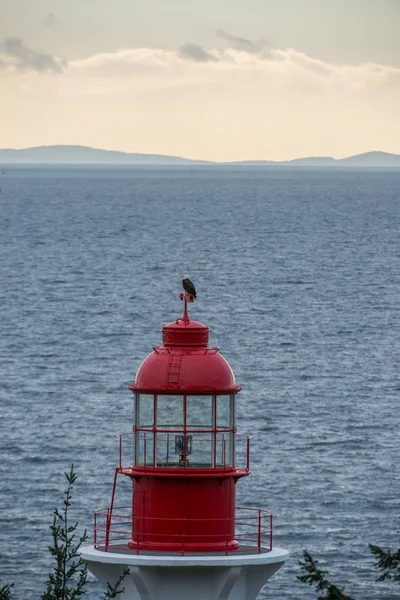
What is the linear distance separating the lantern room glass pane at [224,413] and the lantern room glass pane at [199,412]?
63mm

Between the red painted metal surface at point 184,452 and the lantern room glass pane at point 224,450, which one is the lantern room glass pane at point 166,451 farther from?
the lantern room glass pane at point 224,450

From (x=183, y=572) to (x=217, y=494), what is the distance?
0.72 metres

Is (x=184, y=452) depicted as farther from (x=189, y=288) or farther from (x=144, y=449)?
(x=189, y=288)

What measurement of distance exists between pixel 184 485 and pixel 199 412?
62 centimetres

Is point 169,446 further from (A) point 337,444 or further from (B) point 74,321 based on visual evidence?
(B) point 74,321

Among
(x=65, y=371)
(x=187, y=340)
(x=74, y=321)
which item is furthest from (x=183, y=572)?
(x=74, y=321)

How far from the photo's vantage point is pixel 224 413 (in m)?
14.2

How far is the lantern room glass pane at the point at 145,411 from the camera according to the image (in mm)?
14094

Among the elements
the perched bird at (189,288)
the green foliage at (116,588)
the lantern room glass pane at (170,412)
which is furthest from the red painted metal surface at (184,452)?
the perched bird at (189,288)

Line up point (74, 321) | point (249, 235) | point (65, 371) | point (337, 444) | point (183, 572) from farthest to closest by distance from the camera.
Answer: point (249, 235) → point (74, 321) → point (65, 371) → point (337, 444) → point (183, 572)

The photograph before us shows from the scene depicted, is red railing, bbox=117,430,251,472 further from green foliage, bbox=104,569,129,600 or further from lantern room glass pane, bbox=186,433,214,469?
green foliage, bbox=104,569,129,600

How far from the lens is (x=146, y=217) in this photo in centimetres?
18050

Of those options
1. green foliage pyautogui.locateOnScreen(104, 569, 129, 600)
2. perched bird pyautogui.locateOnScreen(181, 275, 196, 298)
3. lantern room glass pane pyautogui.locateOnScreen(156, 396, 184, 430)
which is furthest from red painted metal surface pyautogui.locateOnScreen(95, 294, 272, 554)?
perched bird pyautogui.locateOnScreen(181, 275, 196, 298)

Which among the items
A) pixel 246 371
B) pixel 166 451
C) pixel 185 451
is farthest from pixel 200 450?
pixel 246 371
